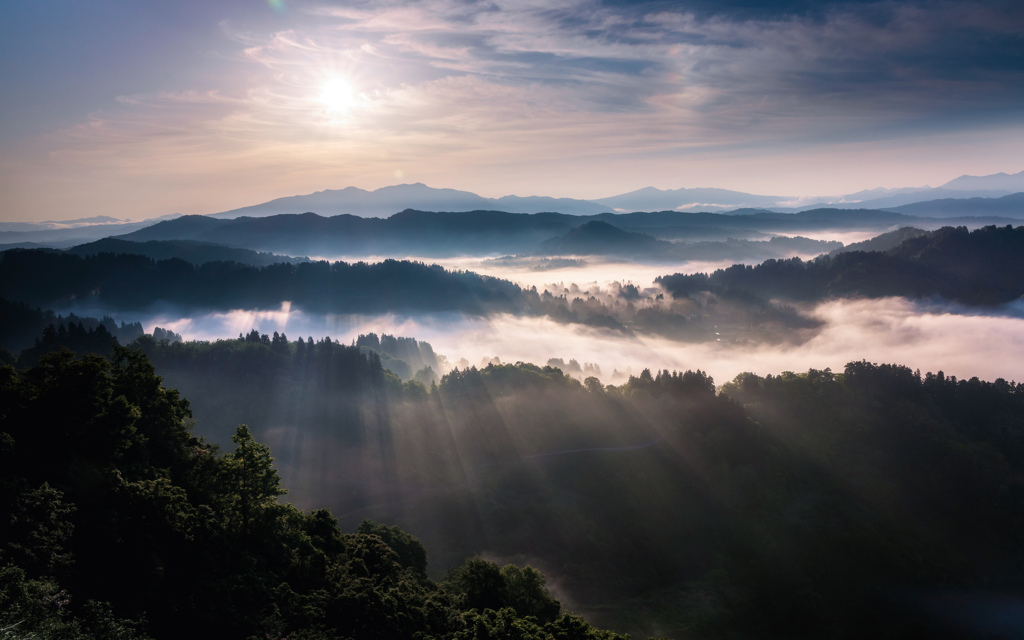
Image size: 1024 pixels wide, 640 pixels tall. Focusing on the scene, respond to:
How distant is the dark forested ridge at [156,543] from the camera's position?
82.1 feet

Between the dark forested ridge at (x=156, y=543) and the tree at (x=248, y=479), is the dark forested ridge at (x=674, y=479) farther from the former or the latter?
the tree at (x=248, y=479)

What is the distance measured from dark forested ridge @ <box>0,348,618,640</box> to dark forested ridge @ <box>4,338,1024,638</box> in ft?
5.40

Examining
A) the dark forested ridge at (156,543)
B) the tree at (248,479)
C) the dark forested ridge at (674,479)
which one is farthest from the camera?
the dark forested ridge at (674,479)

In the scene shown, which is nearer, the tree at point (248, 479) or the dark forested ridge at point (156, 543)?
the dark forested ridge at point (156, 543)

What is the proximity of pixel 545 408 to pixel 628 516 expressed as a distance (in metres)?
32.2

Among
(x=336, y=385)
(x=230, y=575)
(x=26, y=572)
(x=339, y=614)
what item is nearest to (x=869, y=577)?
(x=339, y=614)

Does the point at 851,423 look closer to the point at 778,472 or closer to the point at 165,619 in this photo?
the point at 778,472

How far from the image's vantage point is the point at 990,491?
100 meters

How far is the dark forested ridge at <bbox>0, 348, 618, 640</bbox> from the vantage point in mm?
25016

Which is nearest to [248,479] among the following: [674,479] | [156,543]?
[156,543]

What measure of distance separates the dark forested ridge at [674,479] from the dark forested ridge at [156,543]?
165 centimetres

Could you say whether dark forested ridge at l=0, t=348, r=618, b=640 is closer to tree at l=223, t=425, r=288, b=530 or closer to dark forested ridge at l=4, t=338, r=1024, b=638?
tree at l=223, t=425, r=288, b=530

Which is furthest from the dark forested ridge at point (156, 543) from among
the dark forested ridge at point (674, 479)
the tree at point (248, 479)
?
the dark forested ridge at point (674, 479)

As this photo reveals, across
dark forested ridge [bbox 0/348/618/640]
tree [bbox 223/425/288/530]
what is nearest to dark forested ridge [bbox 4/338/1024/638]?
dark forested ridge [bbox 0/348/618/640]
